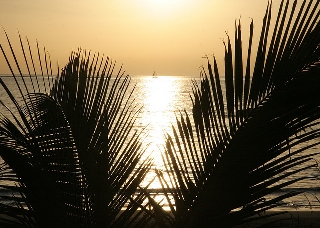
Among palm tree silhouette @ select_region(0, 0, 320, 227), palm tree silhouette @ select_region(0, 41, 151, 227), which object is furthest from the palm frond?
palm tree silhouette @ select_region(0, 41, 151, 227)

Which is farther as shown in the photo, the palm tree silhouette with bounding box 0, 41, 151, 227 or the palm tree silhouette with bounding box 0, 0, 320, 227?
the palm tree silhouette with bounding box 0, 41, 151, 227

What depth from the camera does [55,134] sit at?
2916mm

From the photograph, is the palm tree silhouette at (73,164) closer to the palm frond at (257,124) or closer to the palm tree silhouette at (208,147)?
the palm tree silhouette at (208,147)

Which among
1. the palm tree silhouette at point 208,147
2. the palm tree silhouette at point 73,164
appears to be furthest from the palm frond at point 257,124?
the palm tree silhouette at point 73,164

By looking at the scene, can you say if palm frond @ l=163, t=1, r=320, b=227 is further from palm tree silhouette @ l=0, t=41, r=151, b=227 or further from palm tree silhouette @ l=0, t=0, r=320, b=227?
palm tree silhouette @ l=0, t=41, r=151, b=227

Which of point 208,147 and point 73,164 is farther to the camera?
point 73,164

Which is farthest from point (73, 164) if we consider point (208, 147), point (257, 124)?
point (257, 124)

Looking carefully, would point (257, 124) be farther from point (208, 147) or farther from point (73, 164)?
point (73, 164)

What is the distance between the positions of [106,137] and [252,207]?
1.09 meters

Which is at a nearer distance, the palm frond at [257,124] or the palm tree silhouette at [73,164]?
the palm frond at [257,124]

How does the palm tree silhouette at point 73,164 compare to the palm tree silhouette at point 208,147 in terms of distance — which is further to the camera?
the palm tree silhouette at point 73,164

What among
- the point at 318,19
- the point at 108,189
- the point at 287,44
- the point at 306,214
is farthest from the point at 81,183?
the point at 306,214

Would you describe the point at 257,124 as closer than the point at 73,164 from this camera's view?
Yes

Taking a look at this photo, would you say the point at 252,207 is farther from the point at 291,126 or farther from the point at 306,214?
the point at 306,214
